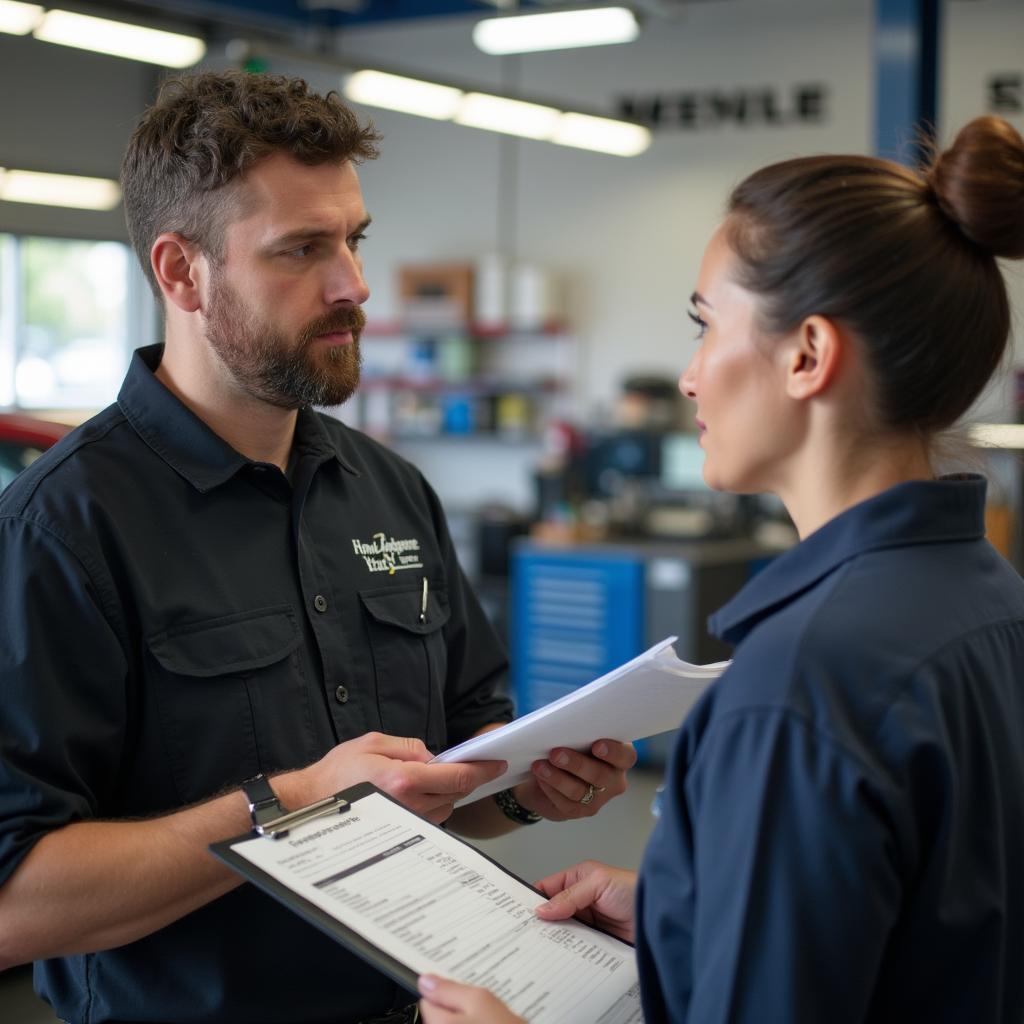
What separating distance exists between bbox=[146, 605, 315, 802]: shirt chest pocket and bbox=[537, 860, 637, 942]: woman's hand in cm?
40

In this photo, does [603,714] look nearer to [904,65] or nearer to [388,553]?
[388,553]

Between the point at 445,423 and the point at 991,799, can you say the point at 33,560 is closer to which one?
the point at 991,799

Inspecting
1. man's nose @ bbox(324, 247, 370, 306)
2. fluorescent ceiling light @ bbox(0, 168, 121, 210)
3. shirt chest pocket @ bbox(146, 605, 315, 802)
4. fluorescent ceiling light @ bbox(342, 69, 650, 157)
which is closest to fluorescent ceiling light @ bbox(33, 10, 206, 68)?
fluorescent ceiling light @ bbox(342, 69, 650, 157)

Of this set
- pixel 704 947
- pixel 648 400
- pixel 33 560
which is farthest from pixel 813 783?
pixel 648 400

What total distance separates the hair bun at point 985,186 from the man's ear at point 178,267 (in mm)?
1005

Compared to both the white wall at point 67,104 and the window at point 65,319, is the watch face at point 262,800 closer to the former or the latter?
the white wall at point 67,104

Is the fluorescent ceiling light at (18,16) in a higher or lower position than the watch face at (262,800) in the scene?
higher

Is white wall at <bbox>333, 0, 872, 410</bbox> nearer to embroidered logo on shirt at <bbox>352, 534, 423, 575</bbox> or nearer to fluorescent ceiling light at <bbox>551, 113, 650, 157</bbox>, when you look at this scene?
fluorescent ceiling light at <bbox>551, 113, 650, 157</bbox>

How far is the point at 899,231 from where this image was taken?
3.61ft

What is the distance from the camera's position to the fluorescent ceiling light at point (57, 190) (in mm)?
6469

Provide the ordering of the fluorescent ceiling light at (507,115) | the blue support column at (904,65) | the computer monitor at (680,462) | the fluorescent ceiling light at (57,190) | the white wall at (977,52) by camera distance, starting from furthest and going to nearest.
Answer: the white wall at (977,52) → the computer monitor at (680,462) → the fluorescent ceiling light at (57,190) → the fluorescent ceiling light at (507,115) → the blue support column at (904,65)

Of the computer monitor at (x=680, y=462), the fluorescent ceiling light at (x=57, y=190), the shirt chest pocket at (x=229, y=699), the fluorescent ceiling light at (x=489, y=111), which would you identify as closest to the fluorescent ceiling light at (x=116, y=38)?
the fluorescent ceiling light at (x=489, y=111)

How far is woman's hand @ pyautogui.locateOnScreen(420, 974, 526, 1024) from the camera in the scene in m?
1.08

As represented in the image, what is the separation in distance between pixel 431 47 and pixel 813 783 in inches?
399
